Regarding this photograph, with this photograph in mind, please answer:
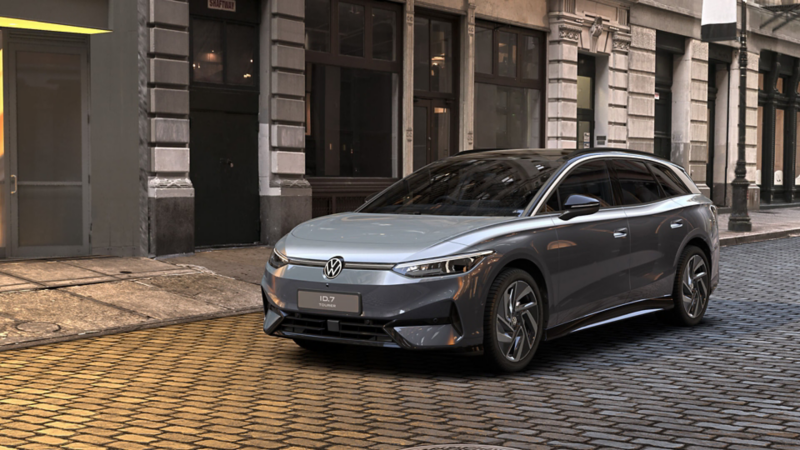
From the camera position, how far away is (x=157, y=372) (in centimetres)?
672

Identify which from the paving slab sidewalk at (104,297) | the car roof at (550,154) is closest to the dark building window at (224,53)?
the paving slab sidewalk at (104,297)

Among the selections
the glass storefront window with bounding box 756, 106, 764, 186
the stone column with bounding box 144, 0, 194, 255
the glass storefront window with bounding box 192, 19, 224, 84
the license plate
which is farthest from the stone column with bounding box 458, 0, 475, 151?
the glass storefront window with bounding box 756, 106, 764, 186

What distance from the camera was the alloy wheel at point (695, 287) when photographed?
8.60 metres

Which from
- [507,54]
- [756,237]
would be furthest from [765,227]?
[507,54]

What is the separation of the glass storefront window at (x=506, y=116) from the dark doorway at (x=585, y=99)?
1.78 meters

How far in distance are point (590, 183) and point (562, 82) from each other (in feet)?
50.0

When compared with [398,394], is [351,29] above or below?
above

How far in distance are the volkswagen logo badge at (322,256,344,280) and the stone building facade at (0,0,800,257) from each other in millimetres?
7440

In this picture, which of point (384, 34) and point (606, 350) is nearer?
point (606, 350)

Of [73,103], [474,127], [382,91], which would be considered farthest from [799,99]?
[73,103]

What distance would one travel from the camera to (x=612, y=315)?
7.59 meters

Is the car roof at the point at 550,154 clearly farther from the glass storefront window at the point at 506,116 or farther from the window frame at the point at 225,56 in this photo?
the glass storefront window at the point at 506,116

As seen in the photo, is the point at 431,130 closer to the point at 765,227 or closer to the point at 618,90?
the point at 618,90

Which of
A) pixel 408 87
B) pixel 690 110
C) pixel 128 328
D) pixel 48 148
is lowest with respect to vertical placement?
pixel 128 328
